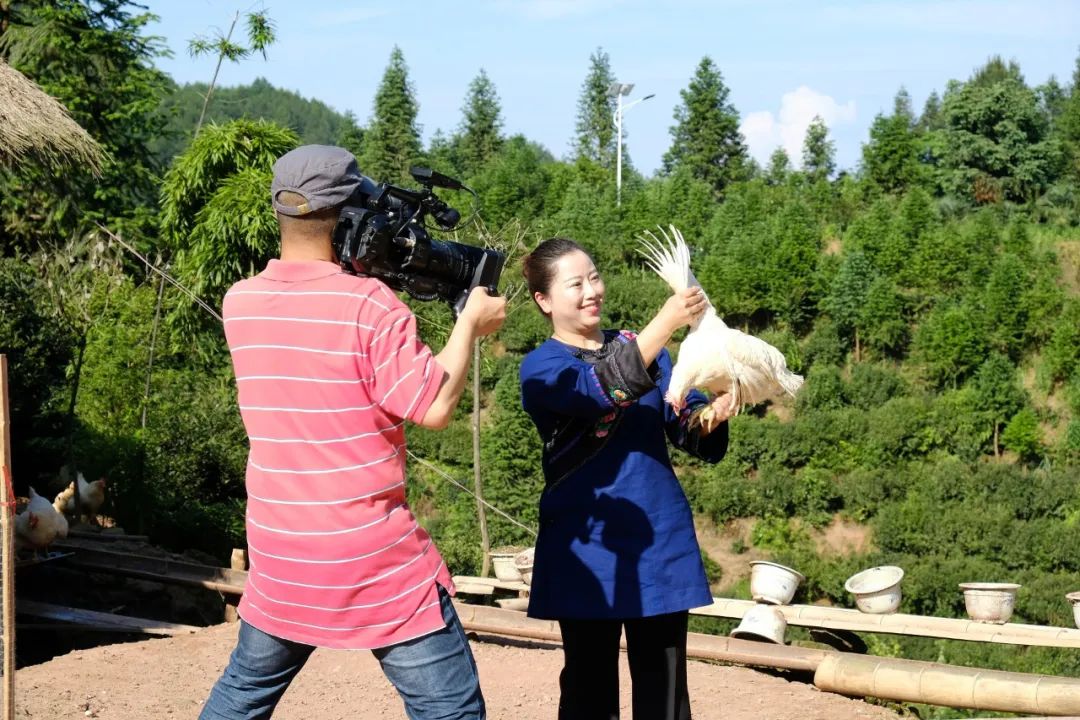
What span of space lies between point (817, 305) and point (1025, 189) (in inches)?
147

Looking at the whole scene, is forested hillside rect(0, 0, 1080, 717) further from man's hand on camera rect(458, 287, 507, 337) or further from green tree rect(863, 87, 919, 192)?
man's hand on camera rect(458, 287, 507, 337)

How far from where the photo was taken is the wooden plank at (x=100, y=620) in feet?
18.5

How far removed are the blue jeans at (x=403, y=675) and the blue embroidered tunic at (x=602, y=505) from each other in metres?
0.43

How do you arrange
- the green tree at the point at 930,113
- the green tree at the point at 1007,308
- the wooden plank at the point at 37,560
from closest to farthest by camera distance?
the wooden plank at the point at 37,560, the green tree at the point at 1007,308, the green tree at the point at 930,113

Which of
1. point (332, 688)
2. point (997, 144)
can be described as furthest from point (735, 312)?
point (332, 688)

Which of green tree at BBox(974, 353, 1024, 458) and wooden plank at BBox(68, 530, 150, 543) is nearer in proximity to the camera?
wooden plank at BBox(68, 530, 150, 543)

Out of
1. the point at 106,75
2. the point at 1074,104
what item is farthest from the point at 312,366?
the point at 1074,104

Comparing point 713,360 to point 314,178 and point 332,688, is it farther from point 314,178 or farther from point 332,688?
point 332,688

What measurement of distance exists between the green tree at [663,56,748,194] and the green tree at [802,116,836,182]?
3.15 feet

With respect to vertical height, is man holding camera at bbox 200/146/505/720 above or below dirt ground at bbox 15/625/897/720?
above

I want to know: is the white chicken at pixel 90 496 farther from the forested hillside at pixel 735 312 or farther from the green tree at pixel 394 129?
the green tree at pixel 394 129

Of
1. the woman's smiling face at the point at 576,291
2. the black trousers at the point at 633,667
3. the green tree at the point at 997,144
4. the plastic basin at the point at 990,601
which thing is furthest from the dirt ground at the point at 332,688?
the green tree at the point at 997,144

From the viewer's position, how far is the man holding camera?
1829 mm

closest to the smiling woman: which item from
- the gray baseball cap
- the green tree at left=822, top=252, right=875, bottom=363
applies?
the gray baseball cap
